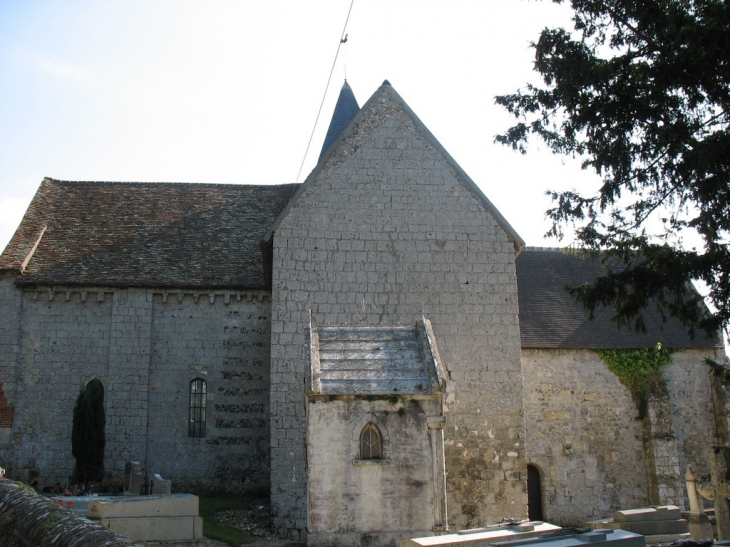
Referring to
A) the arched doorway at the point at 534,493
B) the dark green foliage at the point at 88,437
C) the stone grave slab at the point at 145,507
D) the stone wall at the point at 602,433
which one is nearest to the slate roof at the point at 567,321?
the stone wall at the point at 602,433

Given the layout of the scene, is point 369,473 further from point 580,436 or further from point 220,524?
point 580,436

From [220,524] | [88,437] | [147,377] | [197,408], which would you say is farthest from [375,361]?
[88,437]

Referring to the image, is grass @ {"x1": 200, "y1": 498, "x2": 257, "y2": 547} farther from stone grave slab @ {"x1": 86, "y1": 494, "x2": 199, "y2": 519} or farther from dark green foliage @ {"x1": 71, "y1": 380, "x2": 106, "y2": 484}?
dark green foliage @ {"x1": 71, "y1": 380, "x2": 106, "y2": 484}

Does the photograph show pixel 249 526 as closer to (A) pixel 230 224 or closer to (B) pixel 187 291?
(B) pixel 187 291

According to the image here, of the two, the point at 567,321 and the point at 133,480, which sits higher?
the point at 567,321

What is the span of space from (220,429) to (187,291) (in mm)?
3968

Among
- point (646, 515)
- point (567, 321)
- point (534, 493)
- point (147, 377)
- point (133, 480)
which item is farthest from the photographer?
point (567, 321)

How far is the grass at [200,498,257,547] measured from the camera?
14888 mm

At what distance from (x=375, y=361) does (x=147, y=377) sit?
986 centimetres

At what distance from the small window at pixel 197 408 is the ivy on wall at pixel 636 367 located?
1178 centimetres

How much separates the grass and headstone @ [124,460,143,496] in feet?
5.20

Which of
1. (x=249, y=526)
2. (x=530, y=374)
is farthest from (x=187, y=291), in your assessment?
(x=530, y=374)

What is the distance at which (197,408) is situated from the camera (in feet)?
67.9

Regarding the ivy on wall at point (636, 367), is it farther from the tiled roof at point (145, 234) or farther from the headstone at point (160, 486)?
the headstone at point (160, 486)
